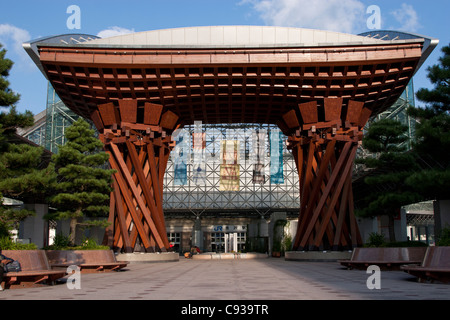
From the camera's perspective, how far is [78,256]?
51.6ft

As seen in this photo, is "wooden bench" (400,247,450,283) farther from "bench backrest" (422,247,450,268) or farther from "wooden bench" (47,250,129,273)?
"wooden bench" (47,250,129,273)

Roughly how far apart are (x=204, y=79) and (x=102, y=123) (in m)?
6.70

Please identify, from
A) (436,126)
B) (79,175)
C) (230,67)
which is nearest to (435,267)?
(436,126)

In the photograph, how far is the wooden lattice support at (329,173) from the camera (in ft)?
84.8

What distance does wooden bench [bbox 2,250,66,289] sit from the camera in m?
10.2

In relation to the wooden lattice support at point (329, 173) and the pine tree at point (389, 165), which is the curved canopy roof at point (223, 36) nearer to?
the wooden lattice support at point (329, 173)

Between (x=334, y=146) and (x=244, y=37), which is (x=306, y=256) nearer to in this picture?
(x=334, y=146)

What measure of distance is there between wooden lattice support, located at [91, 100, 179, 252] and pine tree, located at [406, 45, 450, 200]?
15320mm

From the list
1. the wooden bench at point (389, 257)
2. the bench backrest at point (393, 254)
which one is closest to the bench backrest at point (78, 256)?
the wooden bench at point (389, 257)

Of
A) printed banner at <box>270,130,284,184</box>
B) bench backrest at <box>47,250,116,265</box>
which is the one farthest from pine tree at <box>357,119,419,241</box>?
printed banner at <box>270,130,284,184</box>

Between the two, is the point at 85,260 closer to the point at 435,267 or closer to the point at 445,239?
the point at 435,267

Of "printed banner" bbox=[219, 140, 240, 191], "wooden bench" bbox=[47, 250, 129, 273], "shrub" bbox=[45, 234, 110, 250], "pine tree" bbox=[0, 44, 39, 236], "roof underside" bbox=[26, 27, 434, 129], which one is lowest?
"wooden bench" bbox=[47, 250, 129, 273]
